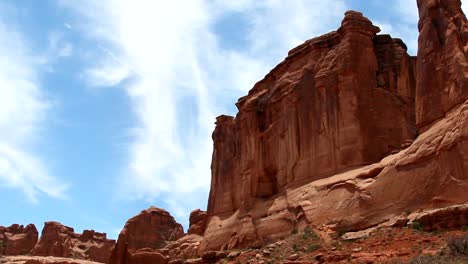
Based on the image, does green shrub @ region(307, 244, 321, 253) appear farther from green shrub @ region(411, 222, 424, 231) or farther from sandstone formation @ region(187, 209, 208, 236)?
sandstone formation @ region(187, 209, 208, 236)

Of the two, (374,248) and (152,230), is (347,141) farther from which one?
(152,230)

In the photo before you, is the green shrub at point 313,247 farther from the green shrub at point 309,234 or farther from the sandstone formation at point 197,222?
the sandstone formation at point 197,222

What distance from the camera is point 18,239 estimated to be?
85.4 metres

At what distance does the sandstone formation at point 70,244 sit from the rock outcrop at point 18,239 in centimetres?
399

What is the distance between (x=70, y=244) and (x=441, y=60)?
61.8 m

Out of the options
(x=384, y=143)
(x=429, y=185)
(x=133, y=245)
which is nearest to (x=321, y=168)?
(x=384, y=143)

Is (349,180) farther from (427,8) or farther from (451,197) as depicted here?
(427,8)

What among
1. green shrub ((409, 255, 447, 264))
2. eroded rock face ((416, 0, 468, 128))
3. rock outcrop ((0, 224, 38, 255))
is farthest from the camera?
rock outcrop ((0, 224, 38, 255))

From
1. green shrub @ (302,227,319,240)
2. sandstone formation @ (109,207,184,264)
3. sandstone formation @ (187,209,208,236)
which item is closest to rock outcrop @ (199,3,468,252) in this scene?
green shrub @ (302,227,319,240)

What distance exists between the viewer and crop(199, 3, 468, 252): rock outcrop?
2775cm

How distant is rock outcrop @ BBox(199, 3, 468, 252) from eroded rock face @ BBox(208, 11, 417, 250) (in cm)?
6

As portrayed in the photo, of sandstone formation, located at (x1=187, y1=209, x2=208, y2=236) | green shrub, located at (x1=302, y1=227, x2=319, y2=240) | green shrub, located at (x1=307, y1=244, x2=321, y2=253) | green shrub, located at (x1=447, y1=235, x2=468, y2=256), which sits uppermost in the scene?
sandstone formation, located at (x1=187, y1=209, x2=208, y2=236)

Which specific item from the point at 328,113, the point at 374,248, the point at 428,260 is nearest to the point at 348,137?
the point at 328,113

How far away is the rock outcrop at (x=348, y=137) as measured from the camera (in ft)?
91.0
